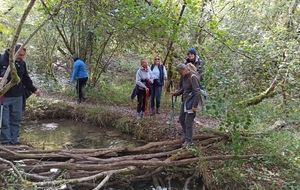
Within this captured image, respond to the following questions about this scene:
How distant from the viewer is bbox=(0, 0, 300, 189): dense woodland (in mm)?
5379

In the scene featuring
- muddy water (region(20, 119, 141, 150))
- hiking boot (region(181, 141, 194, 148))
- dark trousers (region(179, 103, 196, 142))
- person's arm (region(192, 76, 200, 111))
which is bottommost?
muddy water (region(20, 119, 141, 150))

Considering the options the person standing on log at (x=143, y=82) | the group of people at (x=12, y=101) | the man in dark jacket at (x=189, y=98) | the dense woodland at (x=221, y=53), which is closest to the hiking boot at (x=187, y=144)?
the man in dark jacket at (x=189, y=98)

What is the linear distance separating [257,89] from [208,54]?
7.87ft

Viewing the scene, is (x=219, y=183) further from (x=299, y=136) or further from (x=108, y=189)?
(x=299, y=136)

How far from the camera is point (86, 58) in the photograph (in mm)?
11320

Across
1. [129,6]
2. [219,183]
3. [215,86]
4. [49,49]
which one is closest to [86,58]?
[49,49]

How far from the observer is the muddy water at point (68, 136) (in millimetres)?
7323

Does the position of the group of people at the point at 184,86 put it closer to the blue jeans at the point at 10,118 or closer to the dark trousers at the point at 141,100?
the dark trousers at the point at 141,100

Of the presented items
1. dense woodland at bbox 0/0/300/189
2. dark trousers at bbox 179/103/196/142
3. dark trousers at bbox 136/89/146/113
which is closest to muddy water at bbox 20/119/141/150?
dark trousers at bbox 136/89/146/113

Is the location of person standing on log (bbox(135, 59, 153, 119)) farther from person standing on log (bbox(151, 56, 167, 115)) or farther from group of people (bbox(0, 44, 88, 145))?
group of people (bbox(0, 44, 88, 145))

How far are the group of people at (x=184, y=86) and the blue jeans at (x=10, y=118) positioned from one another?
3.13 m

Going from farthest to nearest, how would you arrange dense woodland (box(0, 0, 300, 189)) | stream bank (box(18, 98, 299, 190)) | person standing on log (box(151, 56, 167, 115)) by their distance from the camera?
person standing on log (box(151, 56, 167, 115)) → dense woodland (box(0, 0, 300, 189)) → stream bank (box(18, 98, 299, 190))

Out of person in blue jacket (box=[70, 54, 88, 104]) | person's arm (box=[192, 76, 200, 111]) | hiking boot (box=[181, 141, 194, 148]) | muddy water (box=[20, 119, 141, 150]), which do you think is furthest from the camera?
person in blue jacket (box=[70, 54, 88, 104])

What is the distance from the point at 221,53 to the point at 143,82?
225cm
